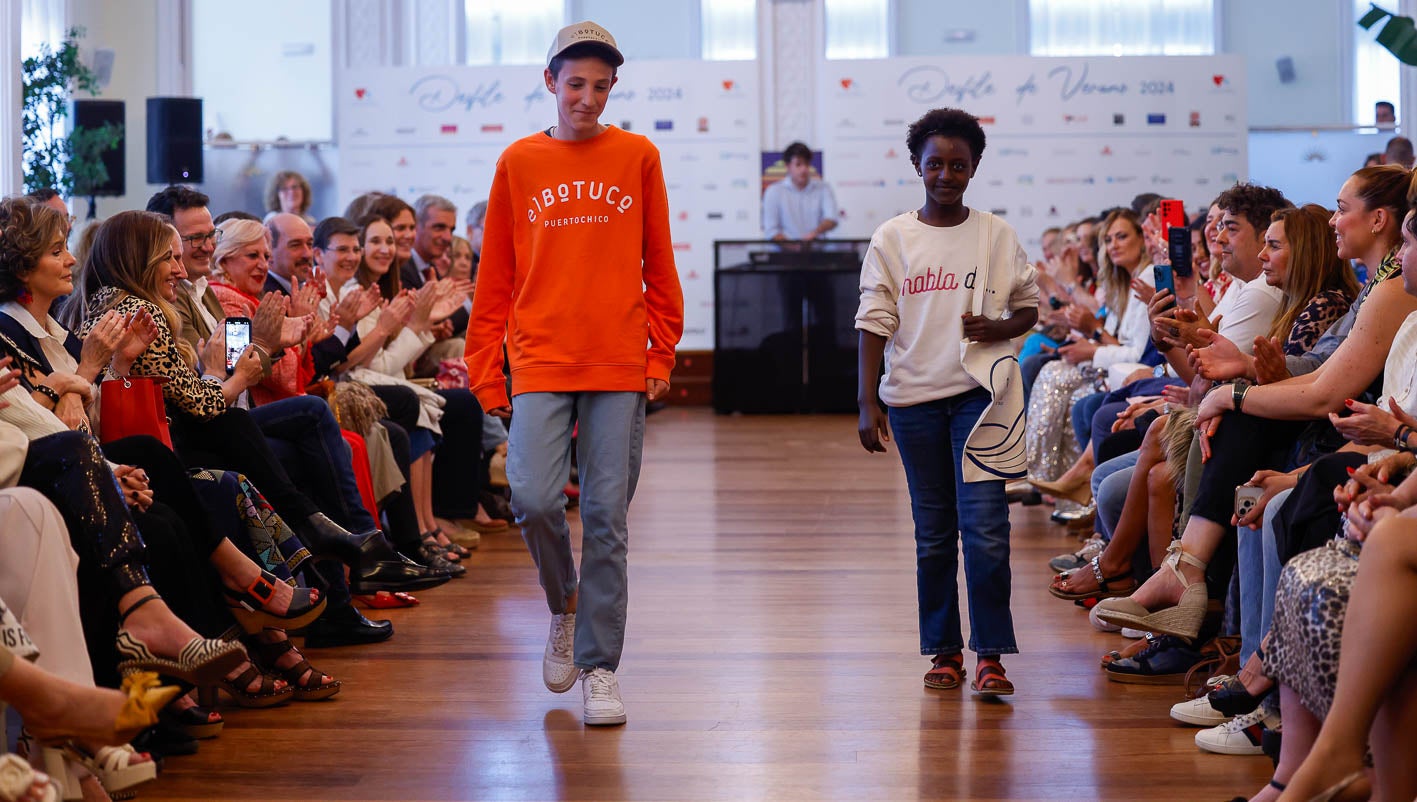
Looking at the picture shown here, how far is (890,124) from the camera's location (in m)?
10.6

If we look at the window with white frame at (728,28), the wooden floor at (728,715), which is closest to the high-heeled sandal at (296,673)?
the wooden floor at (728,715)

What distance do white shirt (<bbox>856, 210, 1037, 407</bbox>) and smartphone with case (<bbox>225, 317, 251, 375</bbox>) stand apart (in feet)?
5.52

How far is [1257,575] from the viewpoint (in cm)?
288

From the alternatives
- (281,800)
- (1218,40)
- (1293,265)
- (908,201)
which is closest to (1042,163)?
(908,201)

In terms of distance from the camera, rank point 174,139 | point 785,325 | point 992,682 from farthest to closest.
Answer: point 785,325 → point 174,139 → point 992,682

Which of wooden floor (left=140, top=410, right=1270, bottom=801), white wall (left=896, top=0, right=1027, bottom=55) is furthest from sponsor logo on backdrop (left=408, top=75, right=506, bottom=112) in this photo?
wooden floor (left=140, top=410, right=1270, bottom=801)

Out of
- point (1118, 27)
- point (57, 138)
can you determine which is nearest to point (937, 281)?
point (57, 138)

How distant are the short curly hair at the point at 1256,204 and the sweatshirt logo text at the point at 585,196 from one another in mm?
1848

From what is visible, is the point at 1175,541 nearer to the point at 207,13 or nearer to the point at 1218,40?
the point at 1218,40

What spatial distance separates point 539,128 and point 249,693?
8012mm

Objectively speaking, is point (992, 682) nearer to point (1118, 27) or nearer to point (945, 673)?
point (945, 673)

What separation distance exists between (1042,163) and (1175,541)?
7667mm

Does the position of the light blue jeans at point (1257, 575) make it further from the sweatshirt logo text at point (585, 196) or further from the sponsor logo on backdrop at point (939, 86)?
the sponsor logo on backdrop at point (939, 86)

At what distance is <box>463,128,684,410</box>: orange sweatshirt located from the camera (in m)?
2.93
